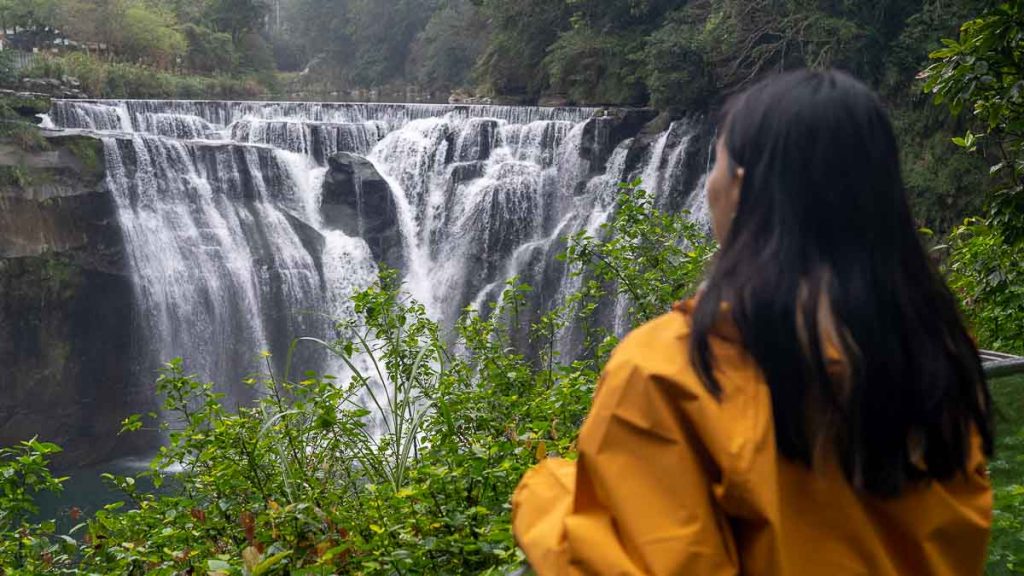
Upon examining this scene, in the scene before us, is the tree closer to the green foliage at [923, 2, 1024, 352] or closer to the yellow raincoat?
the green foliage at [923, 2, 1024, 352]

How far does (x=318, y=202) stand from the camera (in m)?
17.4

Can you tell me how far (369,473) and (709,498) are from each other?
2.84m

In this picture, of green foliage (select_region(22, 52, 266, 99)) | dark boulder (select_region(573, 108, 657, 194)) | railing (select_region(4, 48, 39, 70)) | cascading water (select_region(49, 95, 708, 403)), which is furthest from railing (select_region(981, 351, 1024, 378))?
green foliage (select_region(22, 52, 266, 99))

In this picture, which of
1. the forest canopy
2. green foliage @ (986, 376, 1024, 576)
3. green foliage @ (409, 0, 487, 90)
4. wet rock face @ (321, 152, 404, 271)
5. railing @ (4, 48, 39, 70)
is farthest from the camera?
green foliage @ (409, 0, 487, 90)

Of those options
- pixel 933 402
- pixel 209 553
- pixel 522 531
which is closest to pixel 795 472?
pixel 933 402

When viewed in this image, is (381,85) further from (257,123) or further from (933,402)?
(933,402)

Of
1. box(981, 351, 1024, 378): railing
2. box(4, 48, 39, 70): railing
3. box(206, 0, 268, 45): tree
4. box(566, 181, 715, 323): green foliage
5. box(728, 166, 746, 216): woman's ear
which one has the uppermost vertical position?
box(206, 0, 268, 45): tree

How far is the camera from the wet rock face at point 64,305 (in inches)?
566

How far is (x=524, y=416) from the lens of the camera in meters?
4.16

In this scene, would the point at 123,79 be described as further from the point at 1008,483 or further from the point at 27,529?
the point at 1008,483

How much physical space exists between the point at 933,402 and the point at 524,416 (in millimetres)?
3096

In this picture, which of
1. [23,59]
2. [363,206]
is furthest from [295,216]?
[23,59]

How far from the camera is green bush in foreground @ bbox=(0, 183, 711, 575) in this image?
2947 millimetres

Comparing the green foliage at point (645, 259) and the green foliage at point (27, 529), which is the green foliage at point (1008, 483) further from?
the green foliage at point (27, 529)
